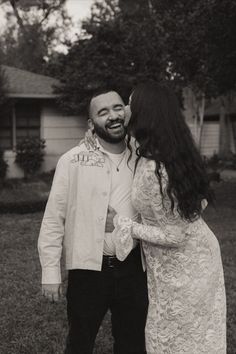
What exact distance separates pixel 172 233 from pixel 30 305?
10.1 ft

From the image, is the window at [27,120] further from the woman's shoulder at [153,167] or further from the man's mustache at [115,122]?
the woman's shoulder at [153,167]

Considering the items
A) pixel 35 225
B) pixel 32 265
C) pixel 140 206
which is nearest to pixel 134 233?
pixel 140 206

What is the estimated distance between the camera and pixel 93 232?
3.14m

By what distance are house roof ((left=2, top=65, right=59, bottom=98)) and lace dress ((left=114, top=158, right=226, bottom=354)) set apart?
14.9 metres

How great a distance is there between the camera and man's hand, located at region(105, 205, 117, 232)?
10.3 ft

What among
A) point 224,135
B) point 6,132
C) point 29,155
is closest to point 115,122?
point 29,155

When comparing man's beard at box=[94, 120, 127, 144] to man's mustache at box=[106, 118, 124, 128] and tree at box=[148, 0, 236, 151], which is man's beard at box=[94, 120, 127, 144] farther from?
tree at box=[148, 0, 236, 151]

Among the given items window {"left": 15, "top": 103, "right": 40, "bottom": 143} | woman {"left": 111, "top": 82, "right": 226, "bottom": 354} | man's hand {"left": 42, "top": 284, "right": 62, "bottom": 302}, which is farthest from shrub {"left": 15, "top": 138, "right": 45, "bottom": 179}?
woman {"left": 111, "top": 82, "right": 226, "bottom": 354}

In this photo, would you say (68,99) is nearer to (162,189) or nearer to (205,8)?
(205,8)

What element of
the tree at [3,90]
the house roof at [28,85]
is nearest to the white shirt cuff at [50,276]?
the tree at [3,90]

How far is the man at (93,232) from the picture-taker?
315 centimetres

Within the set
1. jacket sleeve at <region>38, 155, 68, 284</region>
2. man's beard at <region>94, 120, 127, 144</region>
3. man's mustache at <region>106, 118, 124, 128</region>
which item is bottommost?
jacket sleeve at <region>38, 155, 68, 284</region>

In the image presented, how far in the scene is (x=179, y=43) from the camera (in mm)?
13523

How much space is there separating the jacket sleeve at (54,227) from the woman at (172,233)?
0.38 meters
